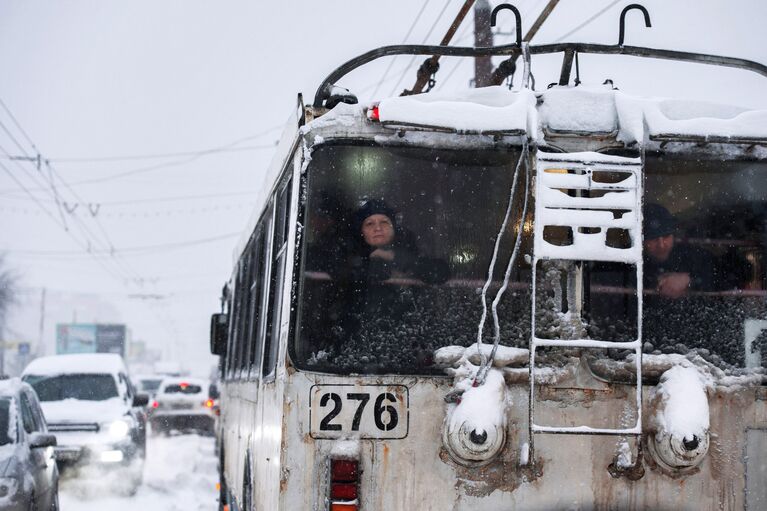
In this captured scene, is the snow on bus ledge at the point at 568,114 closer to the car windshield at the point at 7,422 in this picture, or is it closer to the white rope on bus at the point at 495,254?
the white rope on bus at the point at 495,254

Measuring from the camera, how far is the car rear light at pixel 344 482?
4383mm

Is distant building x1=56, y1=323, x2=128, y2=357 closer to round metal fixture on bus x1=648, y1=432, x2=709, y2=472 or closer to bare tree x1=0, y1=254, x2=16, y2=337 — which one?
bare tree x1=0, y1=254, x2=16, y2=337

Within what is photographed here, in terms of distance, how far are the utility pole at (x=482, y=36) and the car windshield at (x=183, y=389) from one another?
1507cm

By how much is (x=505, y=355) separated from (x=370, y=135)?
114cm

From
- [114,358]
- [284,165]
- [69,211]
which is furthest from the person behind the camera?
[69,211]

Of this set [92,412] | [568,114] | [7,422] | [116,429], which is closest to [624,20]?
[568,114]

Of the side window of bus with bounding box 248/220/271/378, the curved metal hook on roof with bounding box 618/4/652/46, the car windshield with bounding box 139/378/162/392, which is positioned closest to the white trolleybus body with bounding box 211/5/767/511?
the curved metal hook on roof with bounding box 618/4/652/46

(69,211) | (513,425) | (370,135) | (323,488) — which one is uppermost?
(69,211)

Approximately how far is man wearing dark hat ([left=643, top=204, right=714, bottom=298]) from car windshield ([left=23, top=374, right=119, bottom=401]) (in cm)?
1255

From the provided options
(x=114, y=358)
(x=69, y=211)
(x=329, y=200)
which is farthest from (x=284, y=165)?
(x=69, y=211)

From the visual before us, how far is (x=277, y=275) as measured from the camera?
532 centimetres

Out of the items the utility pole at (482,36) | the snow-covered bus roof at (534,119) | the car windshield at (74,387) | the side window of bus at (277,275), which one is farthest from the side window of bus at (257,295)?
the car windshield at (74,387)

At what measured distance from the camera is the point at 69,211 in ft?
96.8

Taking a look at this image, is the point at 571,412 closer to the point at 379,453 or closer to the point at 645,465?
the point at 645,465
